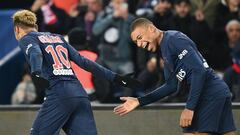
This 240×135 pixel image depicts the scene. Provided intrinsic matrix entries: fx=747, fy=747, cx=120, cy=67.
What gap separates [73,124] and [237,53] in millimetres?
3917

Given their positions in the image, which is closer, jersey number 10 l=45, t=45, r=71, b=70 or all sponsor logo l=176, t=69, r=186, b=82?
all sponsor logo l=176, t=69, r=186, b=82

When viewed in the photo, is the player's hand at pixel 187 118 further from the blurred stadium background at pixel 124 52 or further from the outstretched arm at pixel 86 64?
the blurred stadium background at pixel 124 52

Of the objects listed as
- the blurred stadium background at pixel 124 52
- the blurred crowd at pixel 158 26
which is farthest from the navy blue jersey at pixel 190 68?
the blurred crowd at pixel 158 26

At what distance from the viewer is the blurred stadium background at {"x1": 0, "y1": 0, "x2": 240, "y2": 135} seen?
29.1 ft

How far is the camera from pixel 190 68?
6797 mm

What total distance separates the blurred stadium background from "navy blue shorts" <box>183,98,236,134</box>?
1.41m

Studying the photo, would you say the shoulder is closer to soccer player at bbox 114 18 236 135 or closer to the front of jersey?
soccer player at bbox 114 18 236 135

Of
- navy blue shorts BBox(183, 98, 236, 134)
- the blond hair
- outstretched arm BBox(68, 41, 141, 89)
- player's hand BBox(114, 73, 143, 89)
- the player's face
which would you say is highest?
the blond hair

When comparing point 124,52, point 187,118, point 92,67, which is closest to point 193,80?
point 187,118

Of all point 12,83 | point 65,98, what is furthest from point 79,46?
point 12,83

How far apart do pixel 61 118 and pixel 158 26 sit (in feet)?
14.0

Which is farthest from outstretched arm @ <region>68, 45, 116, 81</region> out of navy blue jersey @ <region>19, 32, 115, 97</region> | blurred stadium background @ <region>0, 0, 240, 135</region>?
blurred stadium background @ <region>0, 0, 240, 135</region>

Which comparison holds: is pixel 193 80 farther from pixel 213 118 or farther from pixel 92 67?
pixel 92 67

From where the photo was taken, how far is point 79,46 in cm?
959
